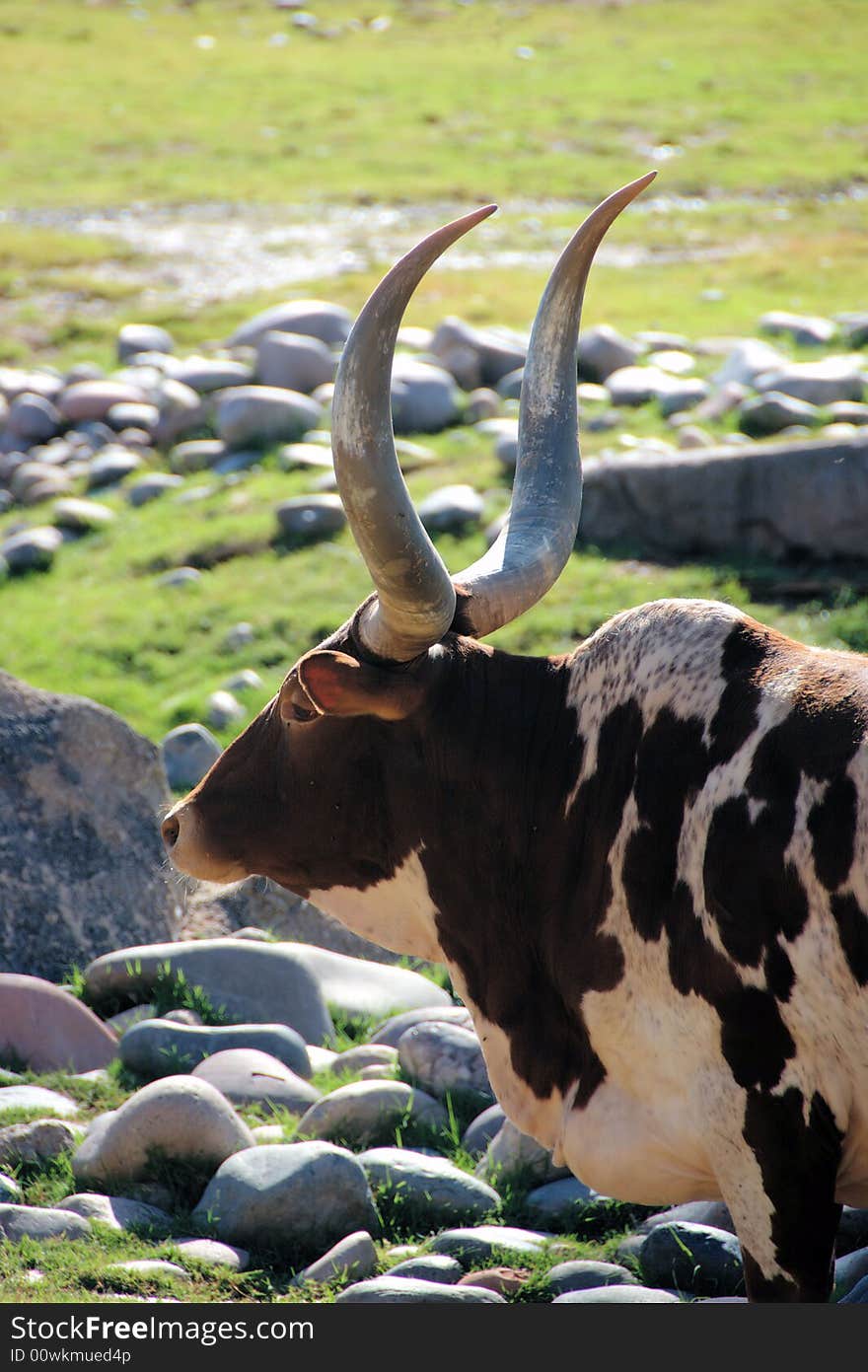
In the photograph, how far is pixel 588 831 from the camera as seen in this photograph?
4.07m

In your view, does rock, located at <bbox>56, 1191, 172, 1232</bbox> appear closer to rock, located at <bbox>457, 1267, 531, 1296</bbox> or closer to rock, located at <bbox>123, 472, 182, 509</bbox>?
rock, located at <bbox>457, 1267, 531, 1296</bbox>

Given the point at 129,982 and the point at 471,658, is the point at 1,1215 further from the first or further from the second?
the point at 471,658

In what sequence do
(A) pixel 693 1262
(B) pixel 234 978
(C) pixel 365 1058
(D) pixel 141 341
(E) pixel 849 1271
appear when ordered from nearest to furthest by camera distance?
(E) pixel 849 1271, (A) pixel 693 1262, (C) pixel 365 1058, (B) pixel 234 978, (D) pixel 141 341

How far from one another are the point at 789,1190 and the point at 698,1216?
1445mm

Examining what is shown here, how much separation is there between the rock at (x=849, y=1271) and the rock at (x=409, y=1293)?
2.83ft

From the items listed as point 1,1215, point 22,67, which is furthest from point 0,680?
point 22,67

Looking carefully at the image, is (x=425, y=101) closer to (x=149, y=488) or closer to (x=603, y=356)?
(x=603, y=356)

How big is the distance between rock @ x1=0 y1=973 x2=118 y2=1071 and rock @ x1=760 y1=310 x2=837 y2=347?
423 inches

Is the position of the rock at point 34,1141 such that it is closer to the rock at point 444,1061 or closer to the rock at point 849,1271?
the rock at point 444,1061

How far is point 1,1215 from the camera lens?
Result: 16.3ft

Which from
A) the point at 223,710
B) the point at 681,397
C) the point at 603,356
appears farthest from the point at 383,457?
the point at 603,356

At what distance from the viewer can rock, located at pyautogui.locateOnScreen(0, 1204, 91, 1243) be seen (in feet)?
16.0

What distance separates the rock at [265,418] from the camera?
46.2ft

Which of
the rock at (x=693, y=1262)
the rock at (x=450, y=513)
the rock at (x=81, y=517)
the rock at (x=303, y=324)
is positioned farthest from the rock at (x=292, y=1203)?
the rock at (x=303, y=324)
